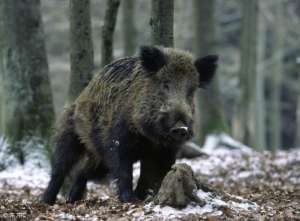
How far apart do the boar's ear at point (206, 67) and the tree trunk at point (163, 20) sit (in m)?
1.71

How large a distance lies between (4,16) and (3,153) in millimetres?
A: 2784

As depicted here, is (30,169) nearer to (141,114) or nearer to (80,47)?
(80,47)

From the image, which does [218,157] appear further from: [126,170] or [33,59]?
[126,170]

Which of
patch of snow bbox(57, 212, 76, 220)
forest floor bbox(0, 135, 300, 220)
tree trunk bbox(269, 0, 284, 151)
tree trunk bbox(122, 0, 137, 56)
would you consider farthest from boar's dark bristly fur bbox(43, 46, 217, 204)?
tree trunk bbox(269, 0, 284, 151)

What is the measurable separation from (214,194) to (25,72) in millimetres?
6886

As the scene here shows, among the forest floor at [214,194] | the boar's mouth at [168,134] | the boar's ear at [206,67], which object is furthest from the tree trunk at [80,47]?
Result: the boar's mouth at [168,134]

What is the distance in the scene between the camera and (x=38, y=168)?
13047 mm

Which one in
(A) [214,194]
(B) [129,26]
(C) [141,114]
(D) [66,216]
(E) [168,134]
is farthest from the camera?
(B) [129,26]

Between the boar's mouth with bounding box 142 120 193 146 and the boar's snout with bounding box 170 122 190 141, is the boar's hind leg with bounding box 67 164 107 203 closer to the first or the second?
the boar's mouth with bounding box 142 120 193 146

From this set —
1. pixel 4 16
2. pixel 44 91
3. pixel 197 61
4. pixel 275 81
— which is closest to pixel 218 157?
pixel 44 91

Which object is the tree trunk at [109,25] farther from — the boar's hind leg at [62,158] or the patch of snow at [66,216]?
the patch of snow at [66,216]

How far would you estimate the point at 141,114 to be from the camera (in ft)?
26.0

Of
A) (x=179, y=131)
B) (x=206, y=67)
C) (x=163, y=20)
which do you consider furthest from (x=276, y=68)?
(x=179, y=131)

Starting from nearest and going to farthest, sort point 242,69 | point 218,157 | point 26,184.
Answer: point 26,184, point 218,157, point 242,69
